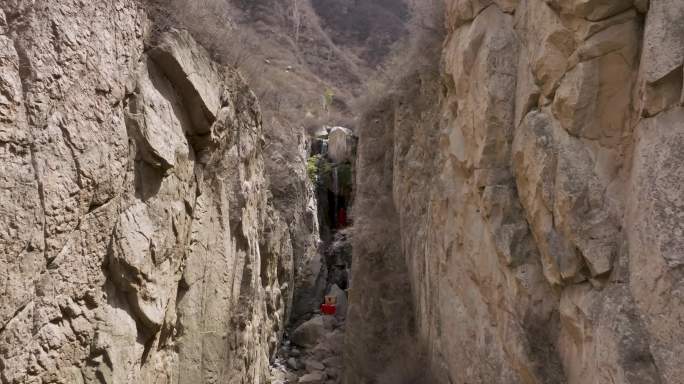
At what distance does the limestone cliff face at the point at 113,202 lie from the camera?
11.9 feet

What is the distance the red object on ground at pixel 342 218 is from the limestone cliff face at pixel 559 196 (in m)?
14.6

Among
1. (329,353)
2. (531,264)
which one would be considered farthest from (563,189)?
(329,353)

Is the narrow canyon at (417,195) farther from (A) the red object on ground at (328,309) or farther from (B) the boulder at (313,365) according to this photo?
(A) the red object on ground at (328,309)

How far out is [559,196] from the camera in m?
4.13

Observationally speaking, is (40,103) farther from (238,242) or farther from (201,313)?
(238,242)

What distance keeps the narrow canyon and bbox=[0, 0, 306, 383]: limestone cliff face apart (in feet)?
0.07

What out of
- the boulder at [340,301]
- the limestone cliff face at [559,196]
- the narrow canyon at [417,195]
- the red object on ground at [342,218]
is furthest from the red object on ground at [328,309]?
the limestone cliff face at [559,196]

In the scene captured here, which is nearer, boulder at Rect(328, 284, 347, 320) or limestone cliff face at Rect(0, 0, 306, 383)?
limestone cliff face at Rect(0, 0, 306, 383)

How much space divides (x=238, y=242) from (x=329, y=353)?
6246 millimetres

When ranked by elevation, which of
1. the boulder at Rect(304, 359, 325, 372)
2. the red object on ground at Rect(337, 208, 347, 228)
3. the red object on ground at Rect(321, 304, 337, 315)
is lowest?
the boulder at Rect(304, 359, 325, 372)

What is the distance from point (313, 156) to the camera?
77.7ft

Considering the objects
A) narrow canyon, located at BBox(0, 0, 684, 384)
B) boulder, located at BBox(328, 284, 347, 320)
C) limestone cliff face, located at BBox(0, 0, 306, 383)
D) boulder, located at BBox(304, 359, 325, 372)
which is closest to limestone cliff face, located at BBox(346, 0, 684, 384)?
narrow canyon, located at BBox(0, 0, 684, 384)

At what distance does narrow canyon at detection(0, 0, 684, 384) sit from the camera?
11.2ft

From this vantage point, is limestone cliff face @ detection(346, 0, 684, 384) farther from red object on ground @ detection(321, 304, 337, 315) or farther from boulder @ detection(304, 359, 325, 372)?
red object on ground @ detection(321, 304, 337, 315)
